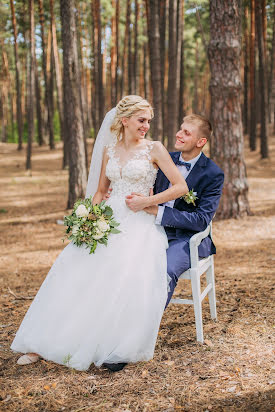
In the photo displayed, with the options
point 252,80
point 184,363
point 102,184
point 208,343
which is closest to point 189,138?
point 102,184

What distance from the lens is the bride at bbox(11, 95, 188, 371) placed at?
3346mm

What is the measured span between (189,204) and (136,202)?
0.54m

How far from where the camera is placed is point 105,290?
3443 millimetres

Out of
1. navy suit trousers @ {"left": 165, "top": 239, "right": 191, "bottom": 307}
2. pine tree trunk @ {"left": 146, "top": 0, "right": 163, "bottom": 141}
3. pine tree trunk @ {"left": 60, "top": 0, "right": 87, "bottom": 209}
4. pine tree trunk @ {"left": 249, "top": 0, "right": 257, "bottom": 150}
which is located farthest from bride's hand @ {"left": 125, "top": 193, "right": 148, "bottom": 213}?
pine tree trunk @ {"left": 249, "top": 0, "right": 257, "bottom": 150}

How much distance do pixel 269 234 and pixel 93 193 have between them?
501 cm

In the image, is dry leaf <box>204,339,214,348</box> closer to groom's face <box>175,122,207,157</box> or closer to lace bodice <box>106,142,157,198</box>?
lace bodice <box>106,142,157,198</box>

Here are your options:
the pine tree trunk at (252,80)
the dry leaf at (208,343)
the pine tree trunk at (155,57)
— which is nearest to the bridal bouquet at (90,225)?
the dry leaf at (208,343)

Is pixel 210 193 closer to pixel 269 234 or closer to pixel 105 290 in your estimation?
pixel 105 290

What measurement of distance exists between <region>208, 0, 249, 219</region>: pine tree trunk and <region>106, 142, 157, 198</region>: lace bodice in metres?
4.82

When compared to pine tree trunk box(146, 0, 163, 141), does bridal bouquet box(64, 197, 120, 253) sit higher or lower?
lower

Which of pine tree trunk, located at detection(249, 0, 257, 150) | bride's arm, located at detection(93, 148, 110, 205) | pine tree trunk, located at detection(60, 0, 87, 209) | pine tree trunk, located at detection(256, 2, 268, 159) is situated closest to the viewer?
bride's arm, located at detection(93, 148, 110, 205)

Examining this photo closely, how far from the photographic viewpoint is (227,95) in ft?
27.0

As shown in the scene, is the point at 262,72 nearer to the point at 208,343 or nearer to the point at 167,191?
the point at 167,191

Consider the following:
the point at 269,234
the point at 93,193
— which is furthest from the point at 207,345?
the point at 269,234
